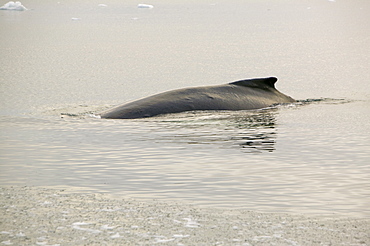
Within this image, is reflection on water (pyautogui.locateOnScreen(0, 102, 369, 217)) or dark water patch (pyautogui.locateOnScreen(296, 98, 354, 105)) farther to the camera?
dark water patch (pyautogui.locateOnScreen(296, 98, 354, 105))

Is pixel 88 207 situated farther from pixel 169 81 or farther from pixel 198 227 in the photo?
pixel 169 81

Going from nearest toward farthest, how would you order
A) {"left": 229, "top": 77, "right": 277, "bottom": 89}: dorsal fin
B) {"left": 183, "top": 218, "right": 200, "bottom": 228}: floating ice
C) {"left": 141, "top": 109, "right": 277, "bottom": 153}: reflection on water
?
{"left": 183, "top": 218, "right": 200, "bottom": 228}: floating ice → {"left": 141, "top": 109, "right": 277, "bottom": 153}: reflection on water → {"left": 229, "top": 77, "right": 277, "bottom": 89}: dorsal fin

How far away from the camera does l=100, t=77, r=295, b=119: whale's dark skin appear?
11.5m

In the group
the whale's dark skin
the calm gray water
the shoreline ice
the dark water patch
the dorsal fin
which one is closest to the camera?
the shoreline ice

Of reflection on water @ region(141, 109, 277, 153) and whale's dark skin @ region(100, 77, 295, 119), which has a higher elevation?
whale's dark skin @ region(100, 77, 295, 119)

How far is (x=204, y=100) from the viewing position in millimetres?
11836

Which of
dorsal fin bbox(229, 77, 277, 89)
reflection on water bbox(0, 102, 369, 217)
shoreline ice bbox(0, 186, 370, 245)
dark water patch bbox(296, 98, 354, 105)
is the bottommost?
shoreline ice bbox(0, 186, 370, 245)

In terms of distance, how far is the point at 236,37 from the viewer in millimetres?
36344

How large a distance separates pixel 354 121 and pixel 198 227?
20.4 ft

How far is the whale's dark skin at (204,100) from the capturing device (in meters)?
11.5

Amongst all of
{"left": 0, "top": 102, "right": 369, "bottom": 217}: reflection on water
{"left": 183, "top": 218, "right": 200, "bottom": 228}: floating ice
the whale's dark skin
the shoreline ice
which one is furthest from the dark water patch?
{"left": 183, "top": 218, "right": 200, "bottom": 228}: floating ice

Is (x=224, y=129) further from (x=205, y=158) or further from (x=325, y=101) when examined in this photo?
(x=325, y=101)

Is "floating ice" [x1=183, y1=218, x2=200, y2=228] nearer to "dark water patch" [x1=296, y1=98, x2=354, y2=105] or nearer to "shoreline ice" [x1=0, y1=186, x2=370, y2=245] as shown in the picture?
"shoreline ice" [x1=0, y1=186, x2=370, y2=245]

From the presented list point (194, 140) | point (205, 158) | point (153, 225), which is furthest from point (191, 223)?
point (194, 140)
